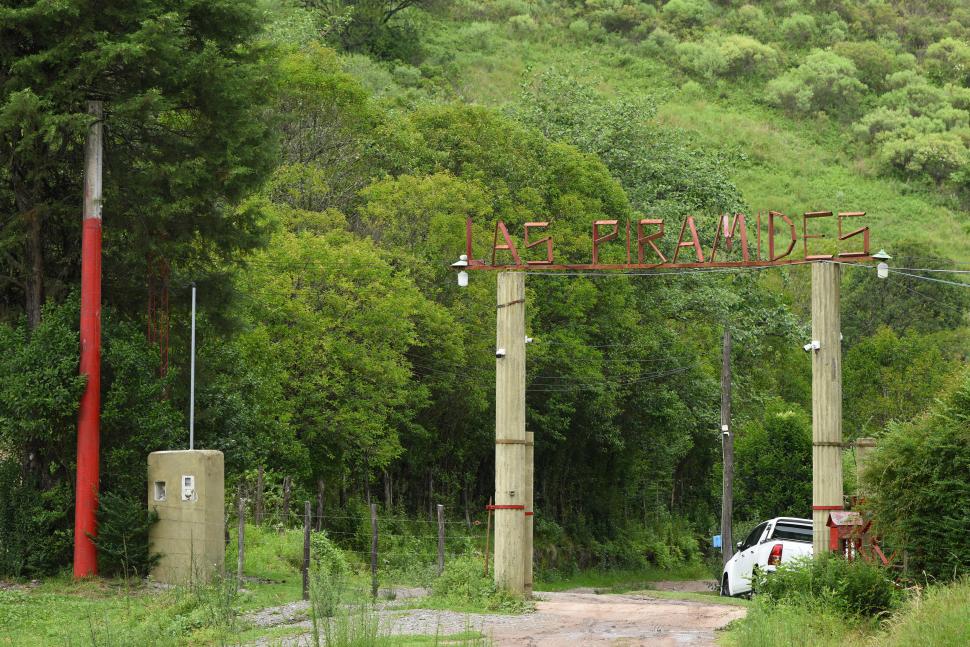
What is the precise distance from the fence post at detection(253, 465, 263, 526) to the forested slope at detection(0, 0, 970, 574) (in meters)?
0.77

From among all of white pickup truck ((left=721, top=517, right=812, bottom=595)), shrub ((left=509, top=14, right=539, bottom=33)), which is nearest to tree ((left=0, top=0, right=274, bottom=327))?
white pickup truck ((left=721, top=517, right=812, bottom=595))

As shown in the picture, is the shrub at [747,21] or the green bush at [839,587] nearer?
the green bush at [839,587]

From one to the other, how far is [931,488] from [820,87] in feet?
450

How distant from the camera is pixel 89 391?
27.9m

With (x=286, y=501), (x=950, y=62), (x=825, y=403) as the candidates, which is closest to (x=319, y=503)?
(x=286, y=501)

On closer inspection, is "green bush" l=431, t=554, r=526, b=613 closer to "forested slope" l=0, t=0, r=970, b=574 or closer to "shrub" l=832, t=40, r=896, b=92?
"forested slope" l=0, t=0, r=970, b=574

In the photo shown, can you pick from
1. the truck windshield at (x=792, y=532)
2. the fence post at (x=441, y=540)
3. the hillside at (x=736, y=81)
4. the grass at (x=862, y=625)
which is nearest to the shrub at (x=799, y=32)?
the hillside at (x=736, y=81)

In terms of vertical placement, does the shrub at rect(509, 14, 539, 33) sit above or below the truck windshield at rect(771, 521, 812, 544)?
above

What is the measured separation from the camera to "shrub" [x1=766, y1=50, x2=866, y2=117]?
146 metres

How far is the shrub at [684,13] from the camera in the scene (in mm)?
170375

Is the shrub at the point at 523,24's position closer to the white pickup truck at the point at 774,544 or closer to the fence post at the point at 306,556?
the white pickup truck at the point at 774,544

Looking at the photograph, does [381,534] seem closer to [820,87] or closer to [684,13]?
[820,87]

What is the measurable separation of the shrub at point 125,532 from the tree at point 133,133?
168 inches

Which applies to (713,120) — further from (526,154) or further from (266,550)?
(266,550)
